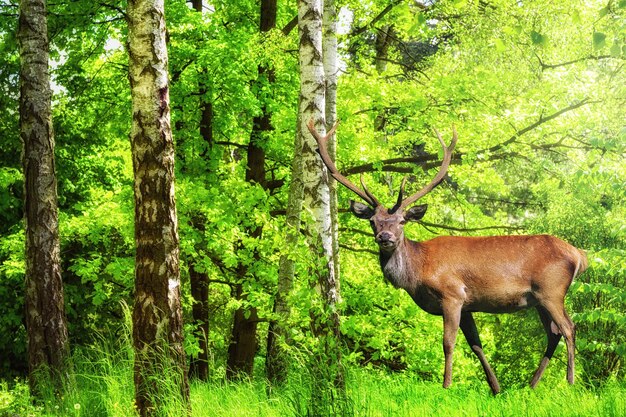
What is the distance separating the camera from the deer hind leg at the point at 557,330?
326 inches

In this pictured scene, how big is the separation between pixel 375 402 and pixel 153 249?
7.78ft

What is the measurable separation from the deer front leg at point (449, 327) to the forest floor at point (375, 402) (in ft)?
0.77

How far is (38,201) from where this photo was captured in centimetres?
1059

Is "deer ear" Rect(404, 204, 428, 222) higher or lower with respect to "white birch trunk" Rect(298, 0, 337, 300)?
lower

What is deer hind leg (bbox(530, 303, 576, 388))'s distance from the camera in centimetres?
828

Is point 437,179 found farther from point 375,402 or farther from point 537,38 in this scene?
point 537,38

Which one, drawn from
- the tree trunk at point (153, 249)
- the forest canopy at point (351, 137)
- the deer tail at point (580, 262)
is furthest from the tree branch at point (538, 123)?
the tree trunk at point (153, 249)

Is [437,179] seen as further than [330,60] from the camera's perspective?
No

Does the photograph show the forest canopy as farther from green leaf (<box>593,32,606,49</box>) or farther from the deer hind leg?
green leaf (<box>593,32,606,49</box>)

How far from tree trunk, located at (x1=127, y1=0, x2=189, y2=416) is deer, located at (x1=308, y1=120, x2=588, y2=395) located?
2.28 m

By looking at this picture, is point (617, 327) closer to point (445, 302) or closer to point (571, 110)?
point (445, 302)

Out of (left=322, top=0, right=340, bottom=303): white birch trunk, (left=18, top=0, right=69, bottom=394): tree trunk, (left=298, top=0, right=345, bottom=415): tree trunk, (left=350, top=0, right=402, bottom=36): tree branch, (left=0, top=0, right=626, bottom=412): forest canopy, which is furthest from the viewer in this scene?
(left=350, top=0, right=402, bottom=36): tree branch

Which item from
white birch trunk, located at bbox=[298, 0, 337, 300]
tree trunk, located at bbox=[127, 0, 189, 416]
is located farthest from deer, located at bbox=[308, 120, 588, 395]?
tree trunk, located at bbox=[127, 0, 189, 416]

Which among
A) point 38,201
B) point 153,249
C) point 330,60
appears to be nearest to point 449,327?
point 153,249
